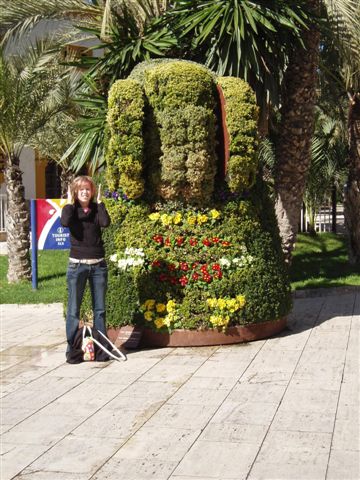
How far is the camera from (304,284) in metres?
12.1

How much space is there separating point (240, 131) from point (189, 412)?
10.5ft

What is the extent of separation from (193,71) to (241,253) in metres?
1.90

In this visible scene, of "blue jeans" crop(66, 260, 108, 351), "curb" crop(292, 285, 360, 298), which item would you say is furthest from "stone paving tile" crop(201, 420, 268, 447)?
"curb" crop(292, 285, 360, 298)

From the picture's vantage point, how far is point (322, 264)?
49.1ft

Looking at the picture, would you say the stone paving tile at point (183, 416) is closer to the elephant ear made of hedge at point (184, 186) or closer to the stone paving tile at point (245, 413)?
the stone paving tile at point (245, 413)

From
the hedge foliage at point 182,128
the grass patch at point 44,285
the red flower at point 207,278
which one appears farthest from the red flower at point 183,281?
the grass patch at point 44,285

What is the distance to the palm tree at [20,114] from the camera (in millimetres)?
12805

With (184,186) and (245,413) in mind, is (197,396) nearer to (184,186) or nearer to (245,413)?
(245,413)

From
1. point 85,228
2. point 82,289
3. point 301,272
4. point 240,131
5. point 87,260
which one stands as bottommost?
point 301,272

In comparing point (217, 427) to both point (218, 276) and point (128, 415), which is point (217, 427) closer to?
point (128, 415)

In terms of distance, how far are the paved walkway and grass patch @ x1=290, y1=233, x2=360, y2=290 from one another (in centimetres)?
398

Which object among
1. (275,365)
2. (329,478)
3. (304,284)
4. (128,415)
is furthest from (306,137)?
(329,478)

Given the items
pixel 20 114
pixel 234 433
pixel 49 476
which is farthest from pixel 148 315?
pixel 20 114

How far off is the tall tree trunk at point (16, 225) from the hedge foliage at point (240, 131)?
6409 mm
